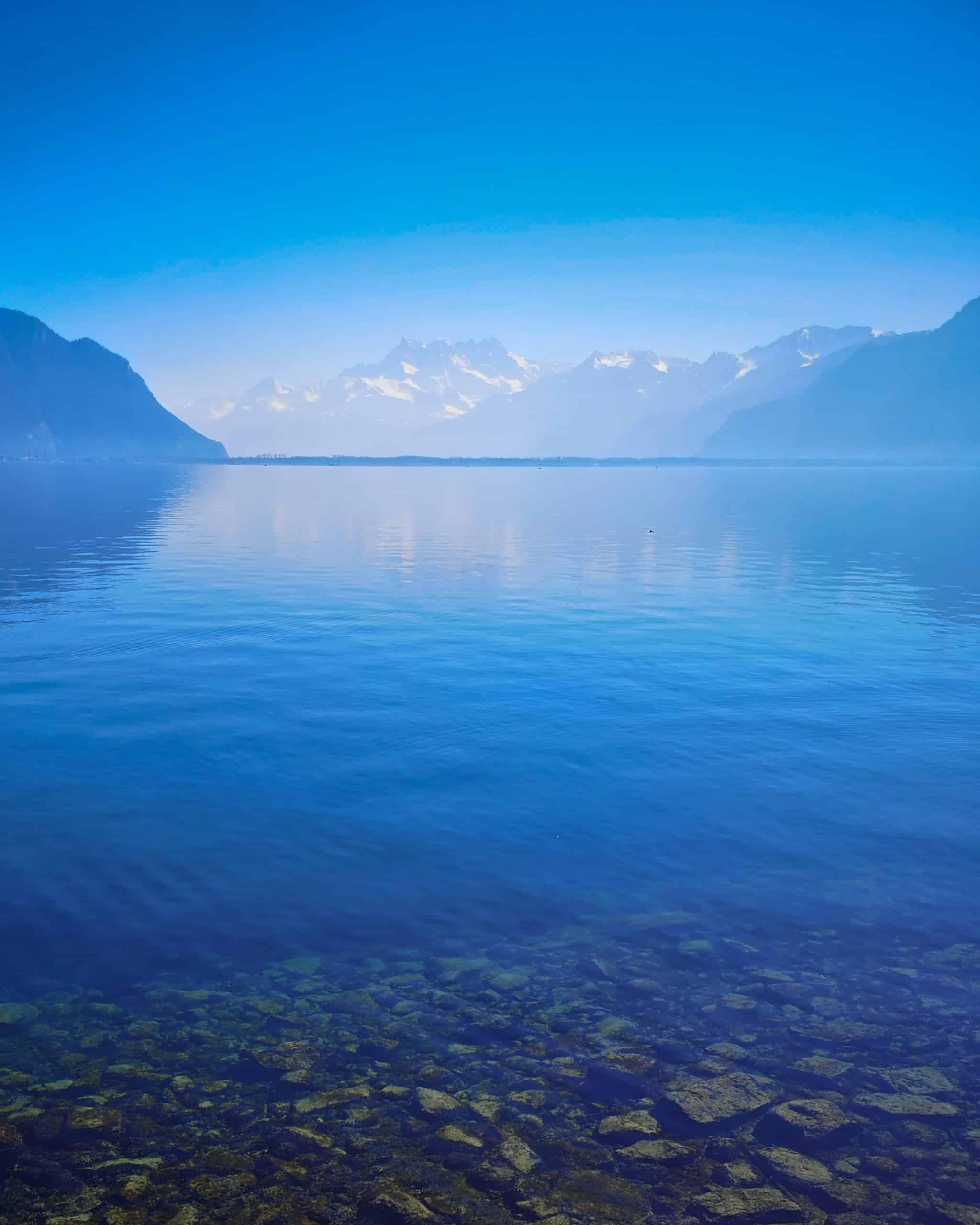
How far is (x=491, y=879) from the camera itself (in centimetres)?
1587

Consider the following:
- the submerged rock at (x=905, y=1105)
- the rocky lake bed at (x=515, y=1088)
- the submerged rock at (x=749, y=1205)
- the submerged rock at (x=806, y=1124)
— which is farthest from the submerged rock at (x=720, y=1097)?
the submerged rock at (x=905, y=1105)

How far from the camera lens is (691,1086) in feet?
33.4

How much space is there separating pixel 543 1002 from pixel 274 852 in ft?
22.7

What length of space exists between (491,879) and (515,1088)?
5.82 m

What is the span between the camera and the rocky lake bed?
8.58 m

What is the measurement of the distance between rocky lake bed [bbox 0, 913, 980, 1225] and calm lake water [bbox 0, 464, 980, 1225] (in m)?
0.05

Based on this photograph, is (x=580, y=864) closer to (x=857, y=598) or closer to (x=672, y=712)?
(x=672, y=712)

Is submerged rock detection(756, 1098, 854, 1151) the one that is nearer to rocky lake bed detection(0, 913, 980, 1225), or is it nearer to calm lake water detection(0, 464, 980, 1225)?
rocky lake bed detection(0, 913, 980, 1225)

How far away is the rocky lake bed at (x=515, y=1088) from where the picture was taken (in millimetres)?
8578

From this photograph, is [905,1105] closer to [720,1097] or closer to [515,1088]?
[720,1097]

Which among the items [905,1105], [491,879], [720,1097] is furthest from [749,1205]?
[491,879]

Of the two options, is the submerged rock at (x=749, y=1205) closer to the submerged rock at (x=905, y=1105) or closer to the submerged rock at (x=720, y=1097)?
the submerged rock at (x=720, y=1097)

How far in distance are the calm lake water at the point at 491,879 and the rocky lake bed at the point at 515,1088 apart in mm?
52

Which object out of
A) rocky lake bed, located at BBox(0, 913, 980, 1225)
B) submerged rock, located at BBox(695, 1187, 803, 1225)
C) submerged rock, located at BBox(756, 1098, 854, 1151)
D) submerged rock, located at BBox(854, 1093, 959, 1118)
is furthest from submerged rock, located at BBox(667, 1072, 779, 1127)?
submerged rock, located at BBox(854, 1093, 959, 1118)
